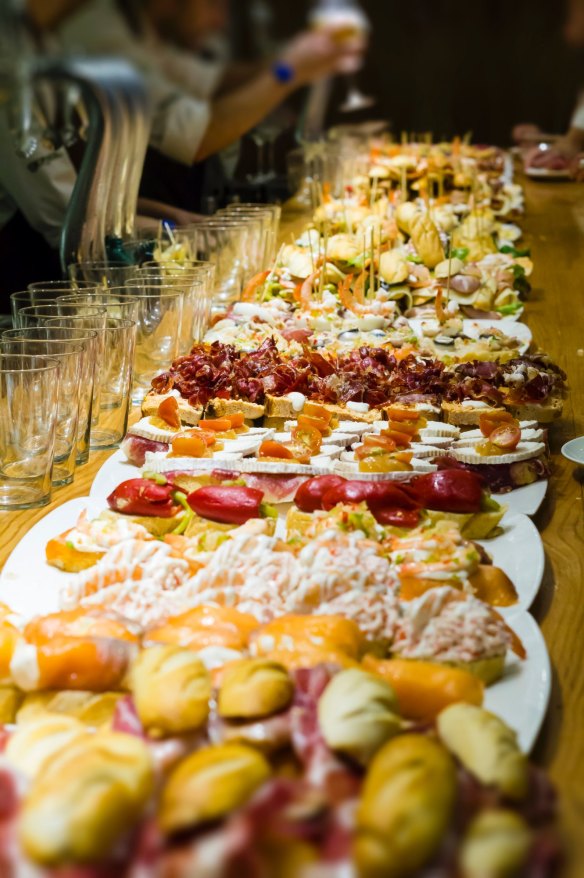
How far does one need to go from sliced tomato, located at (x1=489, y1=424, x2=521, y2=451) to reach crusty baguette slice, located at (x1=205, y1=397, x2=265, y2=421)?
55 centimetres

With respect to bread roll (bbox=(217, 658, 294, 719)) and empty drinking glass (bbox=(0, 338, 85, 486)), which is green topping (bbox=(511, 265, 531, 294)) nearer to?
empty drinking glass (bbox=(0, 338, 85, 486))

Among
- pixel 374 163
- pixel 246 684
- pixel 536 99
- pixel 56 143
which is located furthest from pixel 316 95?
pixel 374 163

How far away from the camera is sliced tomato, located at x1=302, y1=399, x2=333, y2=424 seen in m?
2.36

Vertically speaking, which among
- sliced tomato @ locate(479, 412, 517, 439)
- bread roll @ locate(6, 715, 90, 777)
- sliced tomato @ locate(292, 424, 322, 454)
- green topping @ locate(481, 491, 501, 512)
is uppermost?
bread roll @ locate(6, 715, 90, 777)

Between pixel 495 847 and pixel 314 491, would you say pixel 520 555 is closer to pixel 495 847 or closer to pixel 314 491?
pixel 314 491

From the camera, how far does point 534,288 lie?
168 inches

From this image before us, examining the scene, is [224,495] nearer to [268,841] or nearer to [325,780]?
[325,780]

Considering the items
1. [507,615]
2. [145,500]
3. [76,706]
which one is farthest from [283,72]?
[145,500]

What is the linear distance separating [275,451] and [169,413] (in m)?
0.31

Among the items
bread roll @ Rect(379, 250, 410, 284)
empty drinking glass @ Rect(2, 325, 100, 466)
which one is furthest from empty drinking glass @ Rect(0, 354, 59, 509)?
bread roll @ Rect(379, 250, 410, 284)

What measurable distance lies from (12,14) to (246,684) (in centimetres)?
67

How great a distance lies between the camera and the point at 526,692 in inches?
53.5

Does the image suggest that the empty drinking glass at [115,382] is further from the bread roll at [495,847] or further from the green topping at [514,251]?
the green topping at [514,251]

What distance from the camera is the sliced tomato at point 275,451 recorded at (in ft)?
6.96
